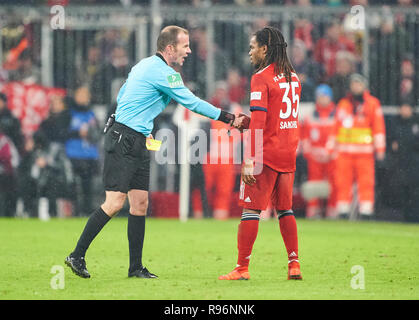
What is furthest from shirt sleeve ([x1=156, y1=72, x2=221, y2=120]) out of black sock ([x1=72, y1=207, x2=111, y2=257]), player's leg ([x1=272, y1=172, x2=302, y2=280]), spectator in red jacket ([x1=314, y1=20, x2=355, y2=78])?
spectator in red jacket ([x1=314, y1=20, x2=355, y2=78])

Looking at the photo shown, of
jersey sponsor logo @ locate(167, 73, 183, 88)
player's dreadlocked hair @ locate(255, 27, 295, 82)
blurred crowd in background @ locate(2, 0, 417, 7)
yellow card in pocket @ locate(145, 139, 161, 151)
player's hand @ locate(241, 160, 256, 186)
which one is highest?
blurred crowd in background @ locate(2, 0, 417, 7)

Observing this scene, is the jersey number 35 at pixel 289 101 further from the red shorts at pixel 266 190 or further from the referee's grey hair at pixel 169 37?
the referee's grey hair at pixel 169 37

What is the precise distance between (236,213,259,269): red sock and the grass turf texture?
0.21 metres

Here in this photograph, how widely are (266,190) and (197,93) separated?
7.70 meters

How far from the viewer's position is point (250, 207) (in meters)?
8.16

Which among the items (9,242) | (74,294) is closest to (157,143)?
(74,294)

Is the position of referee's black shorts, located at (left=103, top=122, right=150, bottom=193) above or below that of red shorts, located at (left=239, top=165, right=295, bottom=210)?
above

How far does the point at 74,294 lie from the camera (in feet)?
23.9

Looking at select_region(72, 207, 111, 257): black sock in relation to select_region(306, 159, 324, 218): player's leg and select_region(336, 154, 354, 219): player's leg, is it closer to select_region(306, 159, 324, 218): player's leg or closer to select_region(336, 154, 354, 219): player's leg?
select_region(336, 154, 354, 219): player's leg

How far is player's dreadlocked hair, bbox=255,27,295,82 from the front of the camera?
26.6ft

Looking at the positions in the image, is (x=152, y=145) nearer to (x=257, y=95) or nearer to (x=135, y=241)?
(x=135, y=241)
